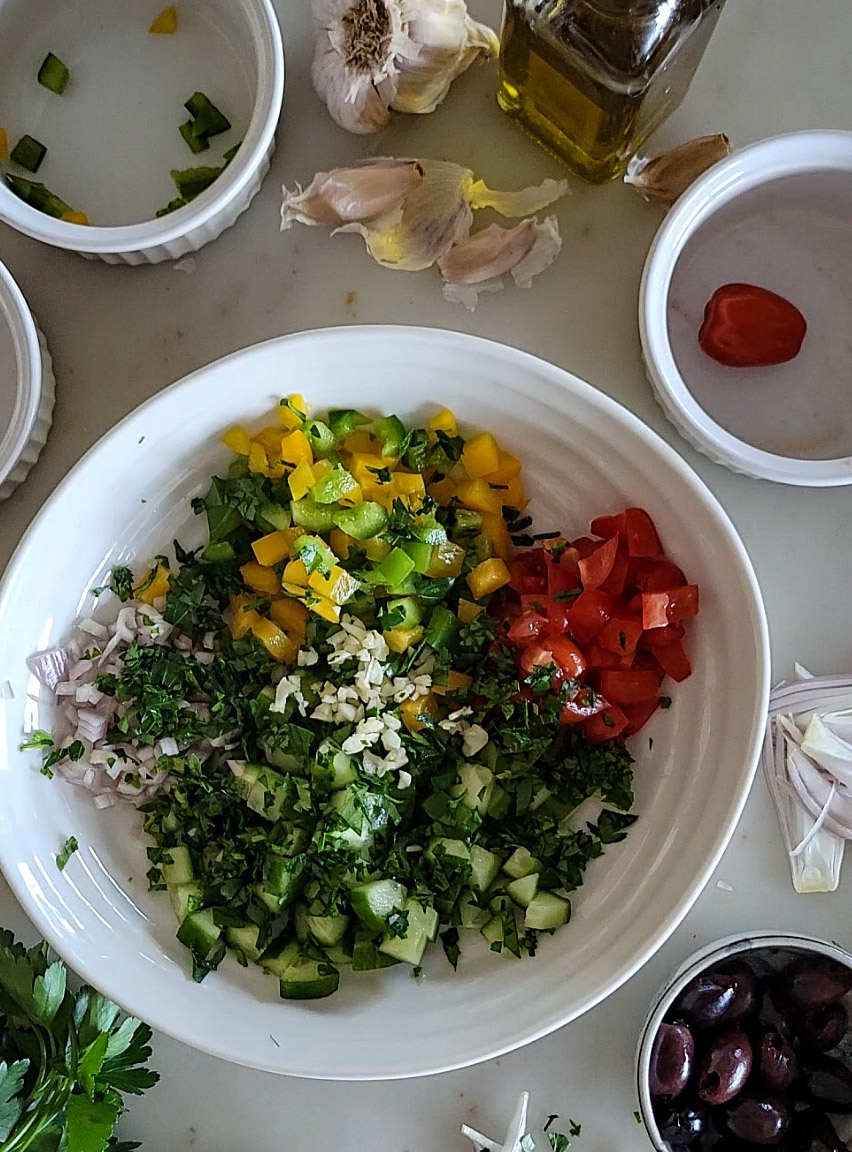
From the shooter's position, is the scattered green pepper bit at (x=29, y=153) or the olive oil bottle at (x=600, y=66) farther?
the scattered green pepper bit at (x=29, y=153)

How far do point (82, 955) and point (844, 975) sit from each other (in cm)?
81

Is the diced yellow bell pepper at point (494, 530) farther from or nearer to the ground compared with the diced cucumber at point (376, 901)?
farther from the ground

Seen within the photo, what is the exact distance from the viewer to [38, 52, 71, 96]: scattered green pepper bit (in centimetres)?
126

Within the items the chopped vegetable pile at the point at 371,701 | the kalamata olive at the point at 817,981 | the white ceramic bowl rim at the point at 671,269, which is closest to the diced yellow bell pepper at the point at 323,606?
the chopped vegetable pile at the point at 371,701

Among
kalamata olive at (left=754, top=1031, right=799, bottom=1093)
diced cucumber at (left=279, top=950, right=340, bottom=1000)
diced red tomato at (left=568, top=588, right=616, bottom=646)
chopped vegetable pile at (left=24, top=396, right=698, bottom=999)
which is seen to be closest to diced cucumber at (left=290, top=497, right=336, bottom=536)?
chopped vegetable pile at (left=24, top=396, right=698, bottom=999)

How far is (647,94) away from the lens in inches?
43.4

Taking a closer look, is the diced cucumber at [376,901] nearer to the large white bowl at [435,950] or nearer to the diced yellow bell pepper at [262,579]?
the large white bowl at [435,950]

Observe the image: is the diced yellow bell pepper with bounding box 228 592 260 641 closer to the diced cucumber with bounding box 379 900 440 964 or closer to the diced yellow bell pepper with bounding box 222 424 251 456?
the diced yellow bell pepper with bounding box 222 424 251 456

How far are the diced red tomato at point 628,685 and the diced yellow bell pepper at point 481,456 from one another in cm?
25

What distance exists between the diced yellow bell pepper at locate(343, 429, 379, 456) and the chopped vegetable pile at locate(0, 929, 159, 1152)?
639mm

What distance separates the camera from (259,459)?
3.74ft

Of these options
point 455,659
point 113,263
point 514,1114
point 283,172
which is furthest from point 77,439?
point 514,1114

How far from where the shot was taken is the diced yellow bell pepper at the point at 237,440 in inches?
44.8

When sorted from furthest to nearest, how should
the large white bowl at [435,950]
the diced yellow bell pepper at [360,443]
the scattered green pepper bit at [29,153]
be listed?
the scattered green pepper bit at [29,153] → the diced yellow bell pepper at [360,443] → the large white bowl at [435,950]
